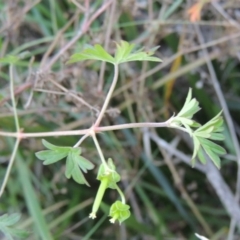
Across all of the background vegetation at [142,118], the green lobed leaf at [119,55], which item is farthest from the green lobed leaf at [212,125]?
the background vegetation at [142,118]

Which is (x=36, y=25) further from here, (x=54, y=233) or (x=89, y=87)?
(x=54, y=233)

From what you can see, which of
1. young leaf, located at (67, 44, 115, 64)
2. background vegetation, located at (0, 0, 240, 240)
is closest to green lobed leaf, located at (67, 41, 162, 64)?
young leaf, located at (67, 44, 115, 64)

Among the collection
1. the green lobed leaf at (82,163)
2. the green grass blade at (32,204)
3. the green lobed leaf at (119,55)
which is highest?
the green lobed leaf at (119,55)

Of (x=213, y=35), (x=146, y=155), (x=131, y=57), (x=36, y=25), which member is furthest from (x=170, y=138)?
(x=131, y=57)

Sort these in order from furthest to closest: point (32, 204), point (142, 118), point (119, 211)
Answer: point (142, 118), point (32, 204), point (119, 211)

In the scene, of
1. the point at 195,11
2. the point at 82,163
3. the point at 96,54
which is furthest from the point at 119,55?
the point at 195,11

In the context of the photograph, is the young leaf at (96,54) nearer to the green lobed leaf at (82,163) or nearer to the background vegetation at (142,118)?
the green lobed leaf at (82,163)

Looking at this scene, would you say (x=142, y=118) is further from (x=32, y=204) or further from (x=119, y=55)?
(x=119, y=55)

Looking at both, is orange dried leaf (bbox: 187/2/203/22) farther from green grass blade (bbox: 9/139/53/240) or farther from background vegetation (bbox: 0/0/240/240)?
green grass blade (bbox: 9/139/53/240)
